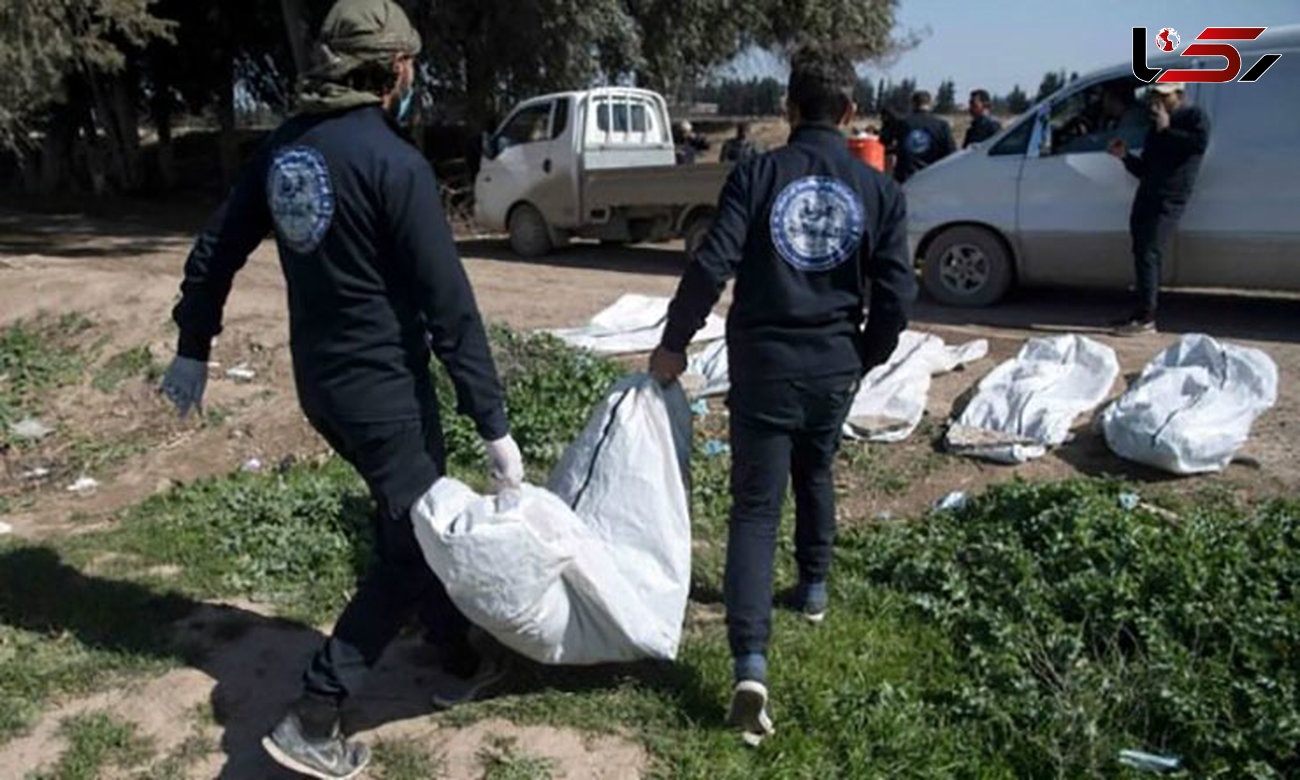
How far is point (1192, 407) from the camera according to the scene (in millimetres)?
5484

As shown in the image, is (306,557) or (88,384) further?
(88,384)

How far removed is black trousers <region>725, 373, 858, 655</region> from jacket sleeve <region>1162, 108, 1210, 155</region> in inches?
200

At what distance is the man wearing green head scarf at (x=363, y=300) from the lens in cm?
287

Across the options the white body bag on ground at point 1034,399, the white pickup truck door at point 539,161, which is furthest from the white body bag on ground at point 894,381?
the white pickup truck door at point 539,161

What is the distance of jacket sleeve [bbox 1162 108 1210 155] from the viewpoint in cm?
743

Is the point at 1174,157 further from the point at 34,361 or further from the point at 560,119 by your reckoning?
the point at 34,361

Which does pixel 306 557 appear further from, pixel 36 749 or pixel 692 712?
A: pixel 692 712

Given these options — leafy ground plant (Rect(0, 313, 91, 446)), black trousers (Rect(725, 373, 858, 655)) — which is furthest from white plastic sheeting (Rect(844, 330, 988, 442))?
leafy ground plant (Rect(0, 313, 91, 446))

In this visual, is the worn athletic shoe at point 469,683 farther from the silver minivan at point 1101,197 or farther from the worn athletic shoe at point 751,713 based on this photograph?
the silver minivan at point 1101,197

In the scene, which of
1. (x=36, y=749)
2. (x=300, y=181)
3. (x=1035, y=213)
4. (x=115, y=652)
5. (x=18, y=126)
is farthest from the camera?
(x=18, y=126)

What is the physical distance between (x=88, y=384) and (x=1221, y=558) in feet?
23.4

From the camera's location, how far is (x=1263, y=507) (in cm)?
469

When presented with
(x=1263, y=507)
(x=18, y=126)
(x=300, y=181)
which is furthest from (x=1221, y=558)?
(x=18, y=126)

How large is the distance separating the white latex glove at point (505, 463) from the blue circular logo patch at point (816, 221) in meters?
0.92
